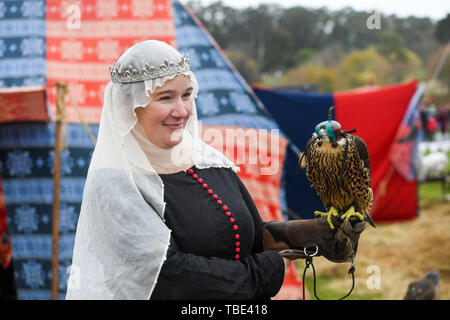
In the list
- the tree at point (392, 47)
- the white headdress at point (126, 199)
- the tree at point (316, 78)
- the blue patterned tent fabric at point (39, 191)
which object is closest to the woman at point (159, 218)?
the white headdress at point (126, 199)

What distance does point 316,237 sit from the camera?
1639 millimetres

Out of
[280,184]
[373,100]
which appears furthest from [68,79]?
[373,100]

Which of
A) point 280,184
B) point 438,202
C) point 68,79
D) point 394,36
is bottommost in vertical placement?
point 438,202

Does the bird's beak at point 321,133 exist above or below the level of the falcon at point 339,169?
above

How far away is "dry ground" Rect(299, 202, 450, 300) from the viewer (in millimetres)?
5176

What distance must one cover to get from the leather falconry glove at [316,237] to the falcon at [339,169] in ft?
0.11

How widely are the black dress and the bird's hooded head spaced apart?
0.35 meters

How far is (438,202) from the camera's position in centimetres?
871

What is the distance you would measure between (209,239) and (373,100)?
17.2ft

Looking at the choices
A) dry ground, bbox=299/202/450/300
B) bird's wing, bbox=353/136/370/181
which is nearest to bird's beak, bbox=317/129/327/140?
bird's wing, bbox=353/136/370/181

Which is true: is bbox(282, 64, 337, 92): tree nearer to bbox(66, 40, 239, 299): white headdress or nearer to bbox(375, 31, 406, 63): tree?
bbox(375, 31, 406, 63): tree

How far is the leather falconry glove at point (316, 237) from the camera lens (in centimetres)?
155

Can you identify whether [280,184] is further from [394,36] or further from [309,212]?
[394,36]

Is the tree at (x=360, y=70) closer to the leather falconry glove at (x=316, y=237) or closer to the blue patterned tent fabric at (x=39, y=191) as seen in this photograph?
the blue patterned tent fabric at (x=39, y=191)
